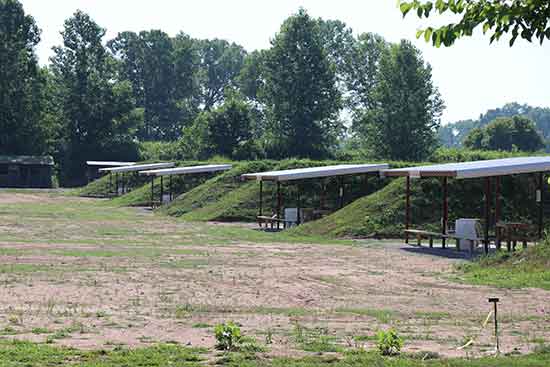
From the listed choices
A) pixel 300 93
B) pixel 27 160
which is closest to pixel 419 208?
pixel 27 160

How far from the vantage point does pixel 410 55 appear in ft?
297

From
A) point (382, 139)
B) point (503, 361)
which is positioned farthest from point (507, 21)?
point (382, 139)

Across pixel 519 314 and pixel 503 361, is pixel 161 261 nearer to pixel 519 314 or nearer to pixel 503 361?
pixel 519 314

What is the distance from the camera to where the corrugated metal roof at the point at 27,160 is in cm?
8729

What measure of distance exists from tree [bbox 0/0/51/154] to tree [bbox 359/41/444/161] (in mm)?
28917

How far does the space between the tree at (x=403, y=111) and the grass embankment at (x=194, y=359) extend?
75.9 metres

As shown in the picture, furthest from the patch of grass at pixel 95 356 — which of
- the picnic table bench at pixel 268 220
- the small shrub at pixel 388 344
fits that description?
the picnic table bench at pixel 268 220

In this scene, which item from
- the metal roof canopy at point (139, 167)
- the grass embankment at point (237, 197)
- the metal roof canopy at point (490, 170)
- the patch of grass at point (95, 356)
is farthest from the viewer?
the metal roof canopy at point (139, 167)

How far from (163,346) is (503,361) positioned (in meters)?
3.56

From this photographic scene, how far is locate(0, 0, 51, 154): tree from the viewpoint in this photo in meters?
93.6

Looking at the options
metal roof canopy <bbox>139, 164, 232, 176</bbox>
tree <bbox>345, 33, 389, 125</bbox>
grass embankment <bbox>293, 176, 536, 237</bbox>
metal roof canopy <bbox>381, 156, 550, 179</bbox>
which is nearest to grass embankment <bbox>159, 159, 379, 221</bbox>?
metal roof canopy <bbox>139, 164, 232, 176</bbox>

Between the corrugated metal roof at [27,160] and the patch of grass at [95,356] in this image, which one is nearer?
the patch of grass at [95,356]

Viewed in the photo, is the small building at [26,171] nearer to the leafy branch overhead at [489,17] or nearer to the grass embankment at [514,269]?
the grass embankment at [514,269]

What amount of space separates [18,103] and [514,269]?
77517mm
